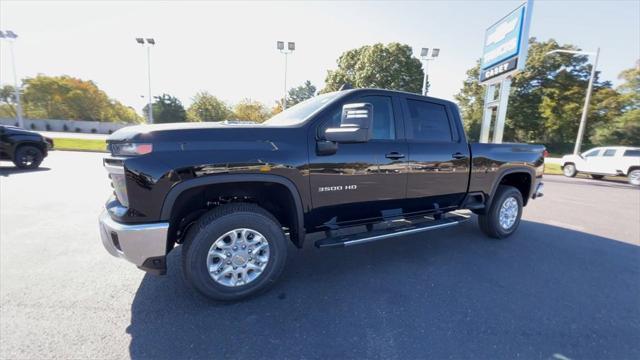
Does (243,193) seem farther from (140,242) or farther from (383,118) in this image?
(383,118)

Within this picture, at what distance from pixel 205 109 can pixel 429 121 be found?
5663 centimetres

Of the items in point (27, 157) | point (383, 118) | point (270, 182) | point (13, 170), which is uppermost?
point (383, 118)

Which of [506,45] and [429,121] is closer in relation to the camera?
[429,121]

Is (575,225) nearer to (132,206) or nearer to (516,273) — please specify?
(516,273)

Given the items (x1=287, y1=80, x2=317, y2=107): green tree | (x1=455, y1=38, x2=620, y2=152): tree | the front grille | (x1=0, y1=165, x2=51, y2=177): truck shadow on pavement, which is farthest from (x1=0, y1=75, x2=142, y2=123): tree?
the front grille

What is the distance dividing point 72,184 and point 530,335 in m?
9.84

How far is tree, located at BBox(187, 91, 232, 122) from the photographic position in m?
53.7

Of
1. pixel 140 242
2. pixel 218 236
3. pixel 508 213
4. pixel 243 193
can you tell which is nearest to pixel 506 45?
pixel 508 213

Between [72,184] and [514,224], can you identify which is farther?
[72,184]

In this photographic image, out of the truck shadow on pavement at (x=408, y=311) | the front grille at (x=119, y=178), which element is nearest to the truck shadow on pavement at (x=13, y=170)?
the truck shadow on pavement at (x=408, y=311)

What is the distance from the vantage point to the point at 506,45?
1036 cm

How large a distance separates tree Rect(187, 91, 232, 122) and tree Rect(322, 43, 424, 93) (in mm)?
29856

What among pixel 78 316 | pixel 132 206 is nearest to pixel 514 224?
pixel 132 206

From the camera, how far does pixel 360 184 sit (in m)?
3.03
